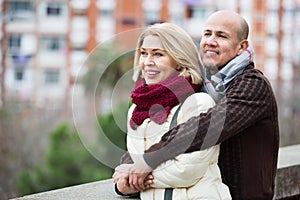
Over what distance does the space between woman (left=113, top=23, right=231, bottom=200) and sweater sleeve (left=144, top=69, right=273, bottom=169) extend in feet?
0.07

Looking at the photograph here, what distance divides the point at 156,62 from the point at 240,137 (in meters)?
0.32

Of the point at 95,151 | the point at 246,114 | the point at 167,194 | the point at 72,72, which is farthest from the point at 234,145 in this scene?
the point at 72,72

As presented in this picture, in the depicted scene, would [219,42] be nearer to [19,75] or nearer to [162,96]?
[162,96]

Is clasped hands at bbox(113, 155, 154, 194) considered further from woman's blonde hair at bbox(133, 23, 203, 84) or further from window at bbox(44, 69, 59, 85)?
window at bbox(44, 69, 59, 85)

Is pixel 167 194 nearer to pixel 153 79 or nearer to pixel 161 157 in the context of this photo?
pixel 161 157

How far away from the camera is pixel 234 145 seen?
190cm

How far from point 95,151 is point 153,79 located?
1.01ft

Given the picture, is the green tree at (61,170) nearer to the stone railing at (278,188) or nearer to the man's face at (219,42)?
the stone railing at (278,188)

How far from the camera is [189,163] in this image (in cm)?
177

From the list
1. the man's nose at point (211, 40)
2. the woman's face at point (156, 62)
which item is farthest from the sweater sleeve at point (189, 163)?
the man's nose at point (211, 40)

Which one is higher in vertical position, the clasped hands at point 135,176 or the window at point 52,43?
the clasped hands at point 135,176

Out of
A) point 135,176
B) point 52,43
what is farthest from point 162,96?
point 52,43

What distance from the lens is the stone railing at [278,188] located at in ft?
7.15

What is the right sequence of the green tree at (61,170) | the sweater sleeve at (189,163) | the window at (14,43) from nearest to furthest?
1. the sweater sleeve at (189,163)
2. the green tree at (61,170)
3. the window at (14,43)
